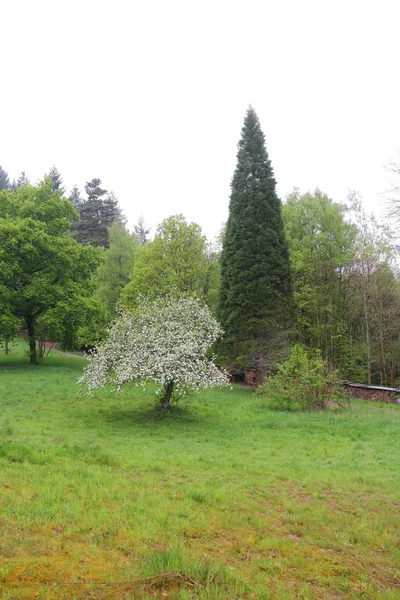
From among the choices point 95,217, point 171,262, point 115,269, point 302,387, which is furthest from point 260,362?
point 95,217

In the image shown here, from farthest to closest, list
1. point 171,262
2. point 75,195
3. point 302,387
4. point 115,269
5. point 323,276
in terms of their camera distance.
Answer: point 75,195
point 115,269
point 323,276
point 171,262
point 302,387

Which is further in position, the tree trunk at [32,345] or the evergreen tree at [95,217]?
the evergreen tree at [95,217]

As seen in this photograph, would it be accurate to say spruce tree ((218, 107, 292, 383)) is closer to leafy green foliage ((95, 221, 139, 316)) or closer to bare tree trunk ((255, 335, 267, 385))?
bare tree trunk ((255, 335, 267, 385))

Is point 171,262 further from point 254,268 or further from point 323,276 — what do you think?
point 323,276

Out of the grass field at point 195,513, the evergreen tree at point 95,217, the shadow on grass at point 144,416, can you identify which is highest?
the evergreen tree at point 95,217

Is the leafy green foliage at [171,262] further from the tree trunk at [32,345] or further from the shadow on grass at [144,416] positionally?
the shadow on grass at [144,416]

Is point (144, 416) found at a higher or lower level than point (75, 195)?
lower

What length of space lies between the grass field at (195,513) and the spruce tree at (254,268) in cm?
1164

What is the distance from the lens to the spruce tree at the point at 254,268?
24984 mm

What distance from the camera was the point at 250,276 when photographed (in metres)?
25.5

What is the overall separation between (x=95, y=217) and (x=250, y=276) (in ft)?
117

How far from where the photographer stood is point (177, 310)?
15.7m

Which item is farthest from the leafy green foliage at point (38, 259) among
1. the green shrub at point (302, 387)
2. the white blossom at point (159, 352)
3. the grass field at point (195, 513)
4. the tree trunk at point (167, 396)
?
the green shrub at point (302, 387)

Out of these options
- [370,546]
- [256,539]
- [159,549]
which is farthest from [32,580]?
[370,546]
